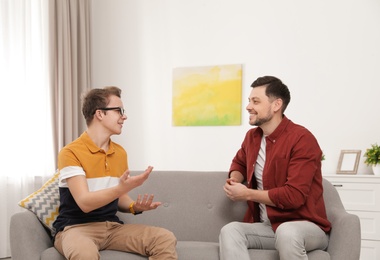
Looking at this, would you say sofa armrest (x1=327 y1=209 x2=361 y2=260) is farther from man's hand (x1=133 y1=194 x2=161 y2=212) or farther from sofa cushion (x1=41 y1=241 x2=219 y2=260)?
man's hand (x1=133 y1=194 x2=161 y2=212)

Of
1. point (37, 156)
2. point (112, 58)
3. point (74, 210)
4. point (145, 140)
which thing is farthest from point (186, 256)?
point (112, 58)

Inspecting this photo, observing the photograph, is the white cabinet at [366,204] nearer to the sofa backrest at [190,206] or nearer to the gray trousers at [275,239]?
the sofa backrest at [190,206]

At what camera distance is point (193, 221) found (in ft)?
9.39

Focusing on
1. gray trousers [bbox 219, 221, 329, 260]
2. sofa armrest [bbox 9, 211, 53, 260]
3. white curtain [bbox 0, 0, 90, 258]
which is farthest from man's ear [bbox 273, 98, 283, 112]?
white curtain [bbox 0, 0, 90, 258]

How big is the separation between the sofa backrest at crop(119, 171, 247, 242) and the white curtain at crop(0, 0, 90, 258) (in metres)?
1.66

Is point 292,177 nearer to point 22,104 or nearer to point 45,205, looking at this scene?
point 45,205

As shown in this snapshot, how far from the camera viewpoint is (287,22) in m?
4.99

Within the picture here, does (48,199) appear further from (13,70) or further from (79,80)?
(79,80)

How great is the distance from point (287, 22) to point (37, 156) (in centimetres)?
279

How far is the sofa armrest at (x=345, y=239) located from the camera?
2354 millimetres

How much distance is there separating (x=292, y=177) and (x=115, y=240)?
0.92 meters

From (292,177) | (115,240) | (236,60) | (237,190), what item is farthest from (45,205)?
(236,60)

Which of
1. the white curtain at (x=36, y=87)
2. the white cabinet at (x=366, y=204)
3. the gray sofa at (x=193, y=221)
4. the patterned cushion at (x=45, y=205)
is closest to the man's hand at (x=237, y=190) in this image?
the gray sofa at (x=193, y=221)

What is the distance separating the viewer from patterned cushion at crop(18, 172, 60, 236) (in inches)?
101
